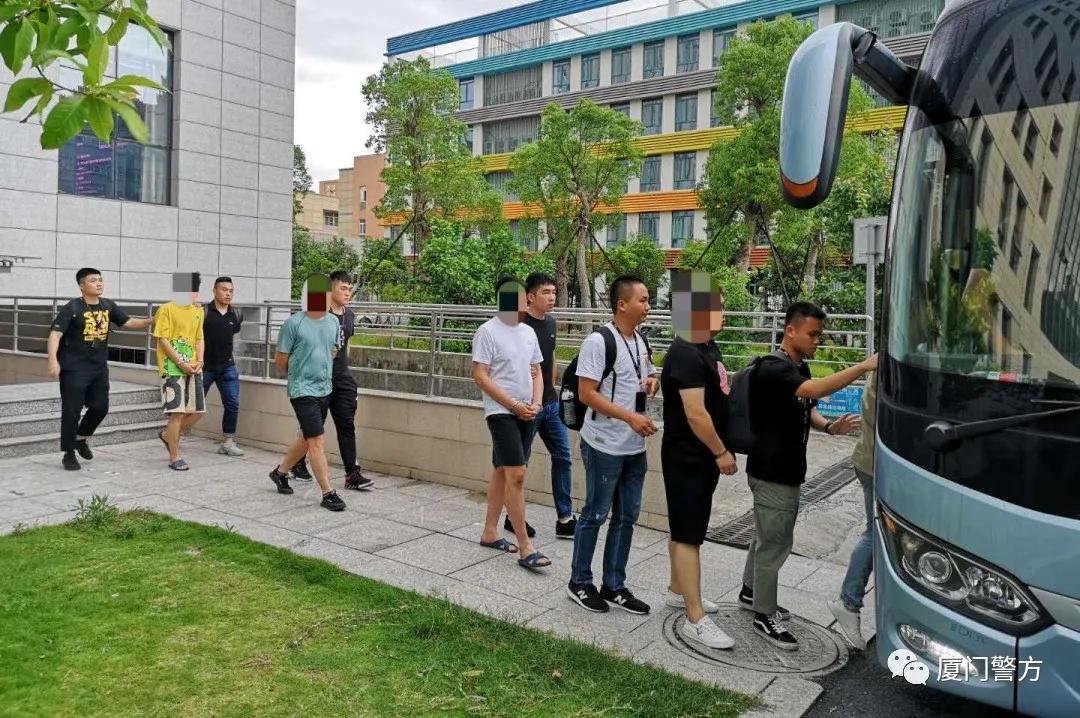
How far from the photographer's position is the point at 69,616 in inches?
173

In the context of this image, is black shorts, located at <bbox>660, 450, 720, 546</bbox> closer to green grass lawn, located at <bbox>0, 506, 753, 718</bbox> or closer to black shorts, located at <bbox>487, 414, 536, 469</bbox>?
green grass lawn, located at <bbox>0, 506, 753, 718</bbox>

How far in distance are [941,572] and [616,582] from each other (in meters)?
2.31

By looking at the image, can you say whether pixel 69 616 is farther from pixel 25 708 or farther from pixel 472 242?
pixel 472 242

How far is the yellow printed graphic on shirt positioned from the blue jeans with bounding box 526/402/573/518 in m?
4.76

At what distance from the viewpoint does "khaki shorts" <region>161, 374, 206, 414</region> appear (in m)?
8.39

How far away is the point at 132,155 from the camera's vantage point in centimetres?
1802

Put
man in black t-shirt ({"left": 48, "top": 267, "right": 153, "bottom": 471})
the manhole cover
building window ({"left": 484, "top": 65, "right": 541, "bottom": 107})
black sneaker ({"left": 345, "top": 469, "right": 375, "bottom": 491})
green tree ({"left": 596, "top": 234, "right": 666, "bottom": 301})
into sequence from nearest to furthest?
1. the manhole cover
2. black sneaker ({"left": 345, "top": 469, "right": 375, "bottom": 491})
3. man in black t-shirt ({"left": 48, "top": 267, "right": 153, "bottom": 471})
4. green tree ({"left": 596, "top": 234, "right": 666, "bottom": 301})
5. building window ({"left": 484, "top": 65, "right": 541, "bottom": 107})

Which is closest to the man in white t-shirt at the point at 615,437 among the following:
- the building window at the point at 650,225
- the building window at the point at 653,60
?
the building window at the point at 650,225

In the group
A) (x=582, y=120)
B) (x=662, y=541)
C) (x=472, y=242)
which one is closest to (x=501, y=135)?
(x=582, y=120)

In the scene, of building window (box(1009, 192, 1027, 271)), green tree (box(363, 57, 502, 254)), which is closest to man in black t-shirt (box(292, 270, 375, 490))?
building window (box(1009, 192, 1027, 271))

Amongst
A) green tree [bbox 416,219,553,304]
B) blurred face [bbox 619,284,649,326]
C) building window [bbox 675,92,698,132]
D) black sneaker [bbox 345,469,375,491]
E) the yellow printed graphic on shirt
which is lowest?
black sneaker [bbox 345,469,375,491]

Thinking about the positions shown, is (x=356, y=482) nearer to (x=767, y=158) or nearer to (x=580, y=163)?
(x=767, y=158)

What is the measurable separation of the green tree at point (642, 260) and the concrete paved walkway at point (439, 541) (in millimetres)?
28512

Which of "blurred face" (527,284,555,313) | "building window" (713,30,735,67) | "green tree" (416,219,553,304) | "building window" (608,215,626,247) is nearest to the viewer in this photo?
"blurred face" (527,284,555,313)
